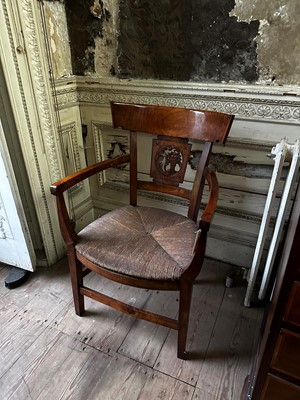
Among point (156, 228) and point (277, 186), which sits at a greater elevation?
point (277, 186)

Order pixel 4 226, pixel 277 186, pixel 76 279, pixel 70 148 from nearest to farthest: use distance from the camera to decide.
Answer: pixel 277 186 < pixel 76 279 < pixel 4 226 < pixel 70 148

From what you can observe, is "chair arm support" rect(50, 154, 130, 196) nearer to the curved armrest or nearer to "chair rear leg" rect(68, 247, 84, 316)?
the curved armrest

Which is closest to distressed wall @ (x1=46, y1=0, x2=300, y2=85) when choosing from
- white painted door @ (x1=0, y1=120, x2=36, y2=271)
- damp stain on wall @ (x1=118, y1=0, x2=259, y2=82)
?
damp stain on wall @ (x1=118, y1=0, x2=259, y2=82)

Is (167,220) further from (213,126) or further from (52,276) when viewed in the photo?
(52,276)

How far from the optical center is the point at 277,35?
1084mm

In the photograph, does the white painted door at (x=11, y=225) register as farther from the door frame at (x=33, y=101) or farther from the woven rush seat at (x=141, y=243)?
the woven rush seat at (x=141, y=243)

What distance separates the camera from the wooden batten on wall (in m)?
1.22

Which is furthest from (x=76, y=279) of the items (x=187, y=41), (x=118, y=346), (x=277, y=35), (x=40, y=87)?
(x=277, y=35)

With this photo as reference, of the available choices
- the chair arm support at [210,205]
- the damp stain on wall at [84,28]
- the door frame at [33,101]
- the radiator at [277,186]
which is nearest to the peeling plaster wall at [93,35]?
the damp stain on wall at [84,28]

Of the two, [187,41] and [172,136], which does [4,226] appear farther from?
[187,41]

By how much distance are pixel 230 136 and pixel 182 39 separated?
1.61 ft

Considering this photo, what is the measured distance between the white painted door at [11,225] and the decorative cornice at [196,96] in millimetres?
468

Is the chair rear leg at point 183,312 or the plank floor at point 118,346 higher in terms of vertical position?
the chair rear leg at point 183,312

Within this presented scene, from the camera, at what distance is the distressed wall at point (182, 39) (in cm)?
109
